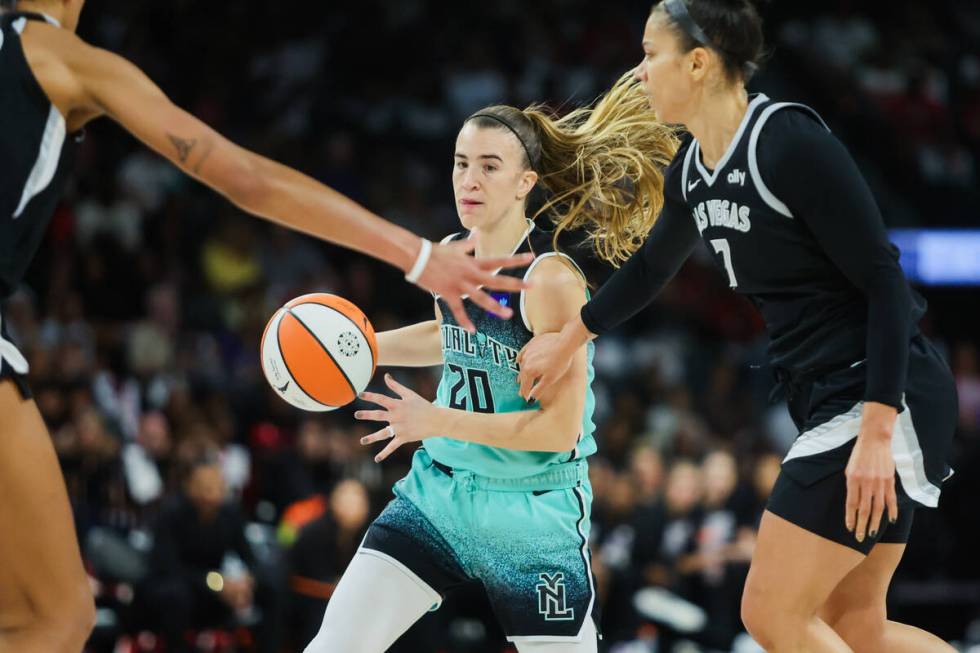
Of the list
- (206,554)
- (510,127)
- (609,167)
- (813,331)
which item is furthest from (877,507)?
(206,554)

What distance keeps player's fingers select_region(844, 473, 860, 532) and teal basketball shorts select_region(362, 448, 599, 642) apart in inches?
37.9

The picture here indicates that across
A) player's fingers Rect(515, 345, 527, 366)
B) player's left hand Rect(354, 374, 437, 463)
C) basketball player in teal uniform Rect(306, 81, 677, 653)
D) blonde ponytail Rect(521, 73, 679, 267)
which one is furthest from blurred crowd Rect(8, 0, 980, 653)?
player's left hand Rect(354, 374, 437, 463)

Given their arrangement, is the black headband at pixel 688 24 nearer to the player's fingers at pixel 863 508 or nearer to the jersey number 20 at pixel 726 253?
the jersey number 20 at pixel 726 253

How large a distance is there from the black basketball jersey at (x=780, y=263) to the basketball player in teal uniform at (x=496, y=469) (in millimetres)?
642

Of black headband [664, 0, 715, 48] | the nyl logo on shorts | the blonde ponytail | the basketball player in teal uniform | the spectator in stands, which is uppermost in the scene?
black headband [664, 0, 715, 48]

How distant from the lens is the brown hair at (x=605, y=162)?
4.60 m

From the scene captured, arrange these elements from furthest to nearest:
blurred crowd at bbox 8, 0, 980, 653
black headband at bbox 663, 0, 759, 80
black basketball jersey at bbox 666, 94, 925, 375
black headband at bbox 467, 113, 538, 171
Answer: blurred crowd at bbox 8, 0, 980, 653 → black headband at bbox 467, 113, 538, 171 → black headband at bbox 663, 0, 759, 80 → black basketball jersey at bbox 666, 94, 925, 375

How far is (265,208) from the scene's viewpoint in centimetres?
328

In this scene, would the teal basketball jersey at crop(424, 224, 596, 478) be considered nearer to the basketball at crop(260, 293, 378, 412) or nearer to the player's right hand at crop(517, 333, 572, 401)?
the player's right hand at crop(517, 333, 572, 401)

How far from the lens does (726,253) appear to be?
152 inches

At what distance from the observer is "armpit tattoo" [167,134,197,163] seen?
3.23 meters

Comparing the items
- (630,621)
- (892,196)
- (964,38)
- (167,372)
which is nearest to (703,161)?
(630,621)

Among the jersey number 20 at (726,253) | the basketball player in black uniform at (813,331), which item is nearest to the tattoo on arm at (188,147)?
the basketball player in black uniform at (813,331)

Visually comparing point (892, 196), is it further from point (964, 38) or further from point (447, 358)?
point (447, 358)
